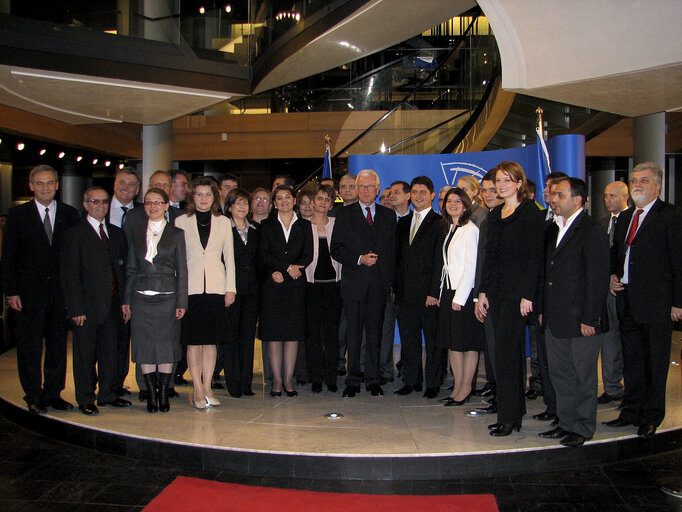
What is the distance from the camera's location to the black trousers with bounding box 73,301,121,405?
4555 millimetres

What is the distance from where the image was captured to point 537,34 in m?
5.54

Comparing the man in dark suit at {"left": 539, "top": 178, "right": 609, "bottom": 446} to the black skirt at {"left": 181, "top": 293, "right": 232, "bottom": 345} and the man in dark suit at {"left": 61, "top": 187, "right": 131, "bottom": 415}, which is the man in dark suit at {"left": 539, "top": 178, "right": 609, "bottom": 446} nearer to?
the black skirt at {"left": 181, "top": 293, "right": 232, "bottom": 345}

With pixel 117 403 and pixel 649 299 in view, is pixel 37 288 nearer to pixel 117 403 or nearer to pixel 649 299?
pixel 117 403

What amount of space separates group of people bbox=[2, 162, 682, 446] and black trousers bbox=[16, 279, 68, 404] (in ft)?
0.04

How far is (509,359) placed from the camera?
4.00 metres

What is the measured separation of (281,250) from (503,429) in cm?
214

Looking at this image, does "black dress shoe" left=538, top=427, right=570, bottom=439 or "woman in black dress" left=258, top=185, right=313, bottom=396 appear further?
"woman in black dress" left=258, top=185, right=313, bottom=396

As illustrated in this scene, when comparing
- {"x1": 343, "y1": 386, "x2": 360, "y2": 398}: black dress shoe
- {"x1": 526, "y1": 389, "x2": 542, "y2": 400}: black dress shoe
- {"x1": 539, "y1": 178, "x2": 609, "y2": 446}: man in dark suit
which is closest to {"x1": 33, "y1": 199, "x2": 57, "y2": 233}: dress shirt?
{"x1": 343, "y1": 386, "x2": 360, "y2": 398}: black dress shoe

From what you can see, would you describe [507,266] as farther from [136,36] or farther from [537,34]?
[136,36]

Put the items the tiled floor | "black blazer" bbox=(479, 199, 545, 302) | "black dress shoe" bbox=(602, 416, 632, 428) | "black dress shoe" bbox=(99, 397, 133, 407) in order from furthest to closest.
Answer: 1. "black dress shoe" bbox=(99, 397, 133, 407)
2. "black dress shoe" bbox=(602, 416, 632, 428)
3. "black blazer" bbox=(479, 199, 545, 302)
4. the tiled floor

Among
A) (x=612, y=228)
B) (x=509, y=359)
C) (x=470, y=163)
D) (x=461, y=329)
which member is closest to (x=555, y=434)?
(x=509, y=359)

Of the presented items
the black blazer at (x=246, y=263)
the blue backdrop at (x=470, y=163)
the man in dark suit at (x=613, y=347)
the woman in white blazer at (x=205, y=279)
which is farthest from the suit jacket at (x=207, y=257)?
the man in dark suit at (x=613, y=347)

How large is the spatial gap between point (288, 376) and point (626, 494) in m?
2.59

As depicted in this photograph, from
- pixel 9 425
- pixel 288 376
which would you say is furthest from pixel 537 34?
pixel 9 425
